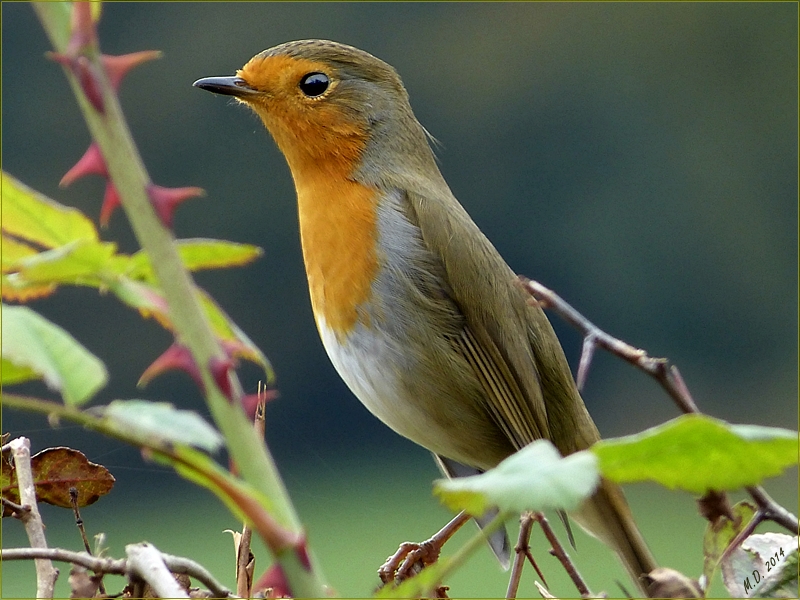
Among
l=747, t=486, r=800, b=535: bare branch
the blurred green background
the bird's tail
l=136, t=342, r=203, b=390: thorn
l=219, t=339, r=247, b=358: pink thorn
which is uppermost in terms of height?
l=136, t=342, r=203, b=390: thorn

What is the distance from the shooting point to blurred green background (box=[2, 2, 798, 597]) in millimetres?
14398

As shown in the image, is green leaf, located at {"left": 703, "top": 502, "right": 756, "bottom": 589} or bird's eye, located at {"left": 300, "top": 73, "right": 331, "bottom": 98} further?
bird's eye, located at {"left": 300, "top": 73, "right": 331, "bottom": 98}

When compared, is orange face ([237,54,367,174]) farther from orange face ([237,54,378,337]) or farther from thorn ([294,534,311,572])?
thorn ([294,534,311,572])

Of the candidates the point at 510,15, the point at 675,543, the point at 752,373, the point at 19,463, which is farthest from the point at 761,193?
the point at 19,463

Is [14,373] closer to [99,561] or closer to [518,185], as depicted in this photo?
[99,561]

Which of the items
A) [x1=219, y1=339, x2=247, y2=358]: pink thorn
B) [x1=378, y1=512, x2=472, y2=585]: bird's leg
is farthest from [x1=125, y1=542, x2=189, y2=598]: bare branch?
[x1=378, y1=512, x2=472, y2=585]: bird's leg

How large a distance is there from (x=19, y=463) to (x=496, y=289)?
1.34 m

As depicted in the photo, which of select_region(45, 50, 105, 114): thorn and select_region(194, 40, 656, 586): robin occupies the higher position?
select_region(45, 50, 105, 114): thorn

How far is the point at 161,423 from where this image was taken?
1.33 feet

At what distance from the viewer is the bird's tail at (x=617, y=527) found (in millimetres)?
1889

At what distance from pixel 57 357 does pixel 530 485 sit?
191 mm

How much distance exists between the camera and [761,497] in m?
0.61

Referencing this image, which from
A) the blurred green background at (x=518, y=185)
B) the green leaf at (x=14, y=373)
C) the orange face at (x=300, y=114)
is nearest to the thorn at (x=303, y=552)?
the green leaf at (x=14, y=373)

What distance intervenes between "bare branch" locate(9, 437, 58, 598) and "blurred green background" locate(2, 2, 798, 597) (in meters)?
10.2
